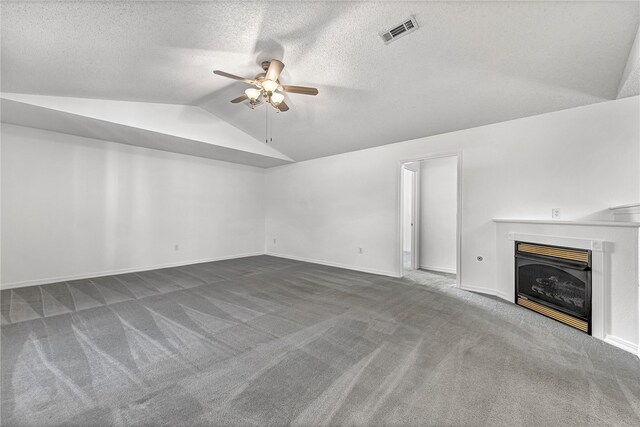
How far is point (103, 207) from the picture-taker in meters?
4.77

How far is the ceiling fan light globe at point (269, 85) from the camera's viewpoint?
9.14 ft

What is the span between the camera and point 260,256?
698 cm

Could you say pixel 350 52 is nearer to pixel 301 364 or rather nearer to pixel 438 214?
pixel 301 364

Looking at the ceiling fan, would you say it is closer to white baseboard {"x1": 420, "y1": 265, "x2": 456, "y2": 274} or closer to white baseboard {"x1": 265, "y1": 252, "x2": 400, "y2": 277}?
white baseboard {"x1": 265, "y1": 252, "x2": 400, "y2": 277}

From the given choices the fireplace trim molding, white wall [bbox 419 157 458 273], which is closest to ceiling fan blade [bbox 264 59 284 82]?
white wall [bbox 419 157 458 273]

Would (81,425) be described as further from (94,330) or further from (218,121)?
(218,121)

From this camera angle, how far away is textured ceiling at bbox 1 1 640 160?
215cm

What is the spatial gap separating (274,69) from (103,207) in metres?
4.47

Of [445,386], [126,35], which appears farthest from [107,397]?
[126,35]

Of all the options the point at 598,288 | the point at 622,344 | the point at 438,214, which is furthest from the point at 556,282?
the point at 438,214

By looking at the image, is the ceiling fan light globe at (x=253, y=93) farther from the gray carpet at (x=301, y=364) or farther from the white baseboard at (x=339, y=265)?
the white baseboard at (x=339, y=265)

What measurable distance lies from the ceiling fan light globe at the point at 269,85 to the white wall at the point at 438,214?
11.7 feet

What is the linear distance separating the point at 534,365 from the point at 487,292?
1953 millimetres

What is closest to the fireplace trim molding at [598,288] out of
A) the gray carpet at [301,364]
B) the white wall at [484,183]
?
the gray carpet at [301,364]
